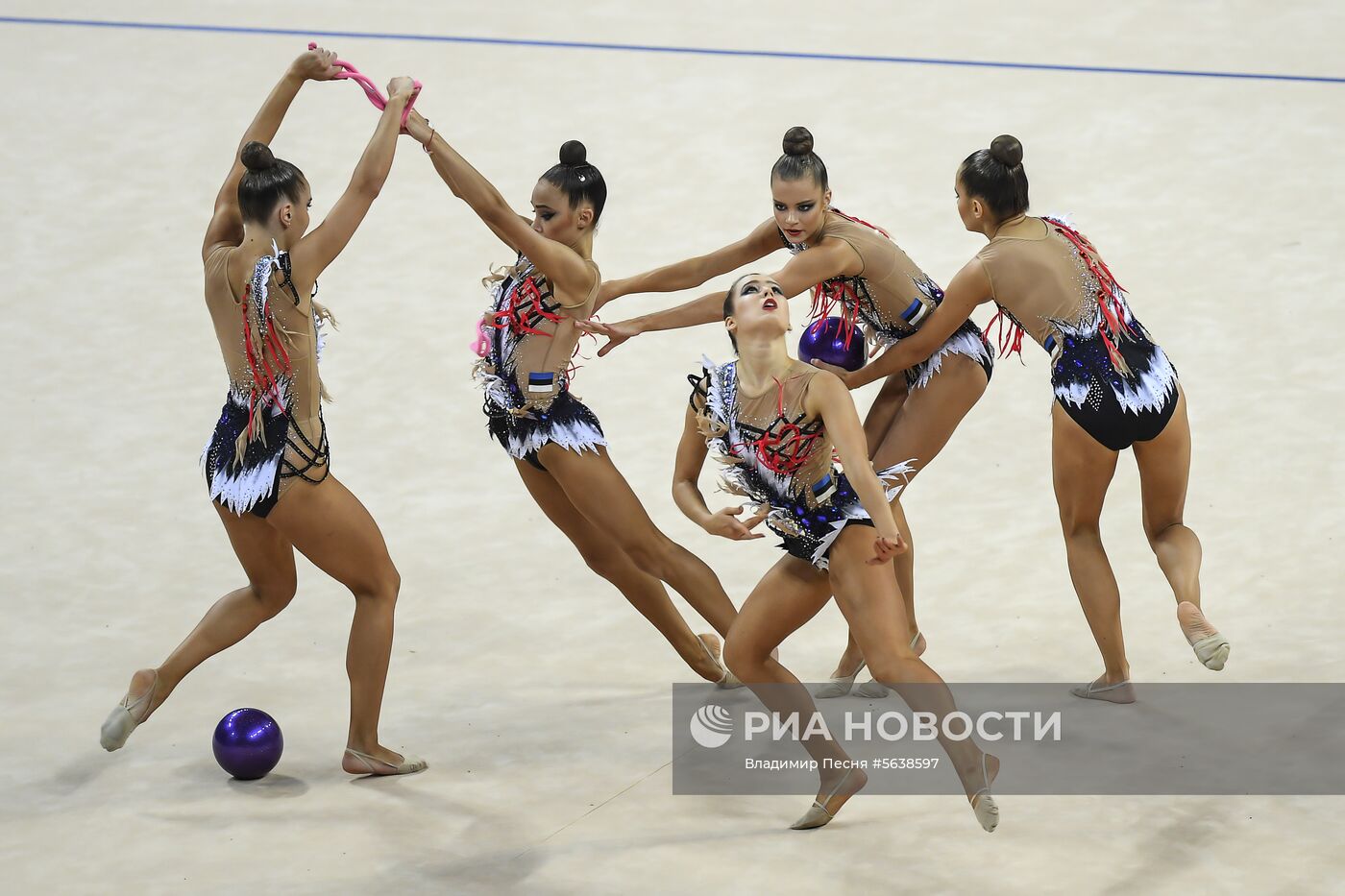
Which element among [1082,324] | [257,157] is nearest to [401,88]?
[257,157]

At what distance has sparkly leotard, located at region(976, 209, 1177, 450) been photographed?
14.6ft

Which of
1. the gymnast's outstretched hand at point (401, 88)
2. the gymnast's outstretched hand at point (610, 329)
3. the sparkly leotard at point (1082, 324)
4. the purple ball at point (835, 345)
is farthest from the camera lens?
the purple ball at point (835, 345)

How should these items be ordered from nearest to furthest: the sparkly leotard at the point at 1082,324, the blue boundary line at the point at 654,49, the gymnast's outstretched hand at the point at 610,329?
the sparkly leotard at the point at 1082,324 → the gymnast's outstretched hand at the point at 610,329 → the blue boundary line at the point at 654,49

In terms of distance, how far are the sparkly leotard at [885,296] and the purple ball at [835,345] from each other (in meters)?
0.03

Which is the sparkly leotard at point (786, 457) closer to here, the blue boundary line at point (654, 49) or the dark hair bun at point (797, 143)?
the dark hair bun at point (797, 143)

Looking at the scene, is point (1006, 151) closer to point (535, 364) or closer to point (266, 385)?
point (535, 364)

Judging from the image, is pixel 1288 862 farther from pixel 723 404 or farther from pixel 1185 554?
pixel 723 404

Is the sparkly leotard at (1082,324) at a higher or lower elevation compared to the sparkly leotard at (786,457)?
higher

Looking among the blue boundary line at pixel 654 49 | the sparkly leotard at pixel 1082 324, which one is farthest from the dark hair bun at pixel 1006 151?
the blue boundary line at pixel 654 49

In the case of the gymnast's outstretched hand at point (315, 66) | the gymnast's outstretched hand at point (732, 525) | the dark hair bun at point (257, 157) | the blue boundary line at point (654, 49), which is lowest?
the gymnast's outstretched hand at point (732, 525)

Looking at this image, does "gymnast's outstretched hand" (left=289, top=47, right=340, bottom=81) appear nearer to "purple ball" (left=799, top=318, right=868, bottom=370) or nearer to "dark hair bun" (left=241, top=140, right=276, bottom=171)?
"dark hair bun" (left=241, top=140, right=276, bottom=171)

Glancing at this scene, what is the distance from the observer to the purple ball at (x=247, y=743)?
4.34 metres

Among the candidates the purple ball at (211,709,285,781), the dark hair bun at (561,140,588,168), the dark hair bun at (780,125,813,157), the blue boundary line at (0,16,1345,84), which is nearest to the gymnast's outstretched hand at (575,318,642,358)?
the dark hair bun at (561,140,588,168)

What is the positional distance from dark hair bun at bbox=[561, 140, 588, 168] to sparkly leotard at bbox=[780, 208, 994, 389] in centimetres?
64
